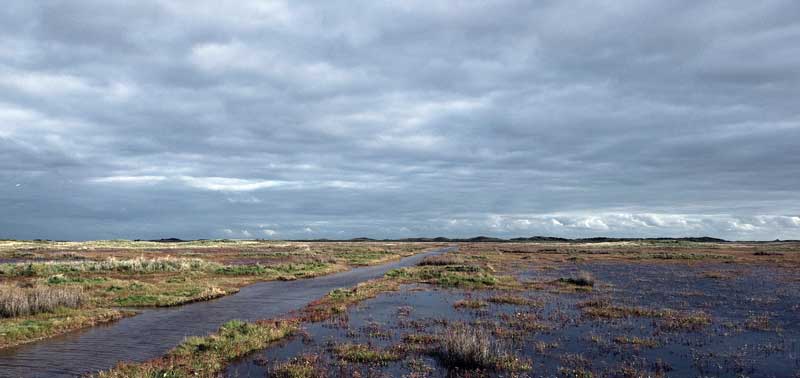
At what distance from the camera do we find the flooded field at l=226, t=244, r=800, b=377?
52.5 ft

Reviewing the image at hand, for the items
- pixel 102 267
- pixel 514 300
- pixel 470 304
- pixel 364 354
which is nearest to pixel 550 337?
pixel 364 354

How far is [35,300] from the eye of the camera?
25.3m

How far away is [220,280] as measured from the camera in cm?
4428

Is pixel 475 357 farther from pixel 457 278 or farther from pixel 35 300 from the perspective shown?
pixel 457 278

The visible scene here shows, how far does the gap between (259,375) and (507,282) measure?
33153mm

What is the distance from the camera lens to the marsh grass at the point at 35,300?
79.0 ft

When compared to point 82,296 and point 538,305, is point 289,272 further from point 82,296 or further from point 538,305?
point 538,305

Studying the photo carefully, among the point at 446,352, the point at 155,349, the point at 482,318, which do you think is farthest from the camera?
the point at 482,318

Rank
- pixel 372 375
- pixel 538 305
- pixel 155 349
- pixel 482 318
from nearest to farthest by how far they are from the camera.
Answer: pixel 372 375 < pixel 155 349 < pixel 482 318 < pixel 538 305

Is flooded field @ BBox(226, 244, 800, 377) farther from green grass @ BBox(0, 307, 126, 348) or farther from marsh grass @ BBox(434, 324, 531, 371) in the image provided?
green grass @ BBox(0, 307, 126, 348)

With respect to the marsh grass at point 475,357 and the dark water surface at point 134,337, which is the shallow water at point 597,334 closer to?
the marsh grass at point 475,357

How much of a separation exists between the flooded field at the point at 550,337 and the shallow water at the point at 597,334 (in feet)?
0.18

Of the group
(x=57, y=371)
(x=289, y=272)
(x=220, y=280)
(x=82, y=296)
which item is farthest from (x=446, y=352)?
(x=289, y=272)

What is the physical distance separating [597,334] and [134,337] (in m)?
21.9
